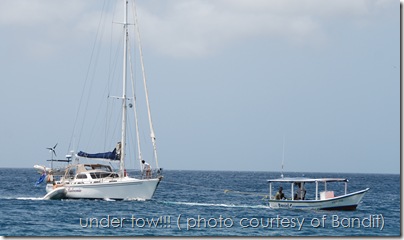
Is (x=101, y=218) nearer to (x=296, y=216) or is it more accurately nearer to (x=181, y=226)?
(x=181, y=226)

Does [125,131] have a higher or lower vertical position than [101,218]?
higher

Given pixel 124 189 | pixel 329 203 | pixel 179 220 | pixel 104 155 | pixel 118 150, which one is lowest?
pixel 179 220

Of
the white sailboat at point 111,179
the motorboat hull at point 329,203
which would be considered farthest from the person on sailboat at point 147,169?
the motorboat hull at point 329,203

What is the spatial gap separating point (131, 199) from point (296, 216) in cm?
1623

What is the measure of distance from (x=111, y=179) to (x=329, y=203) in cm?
1810

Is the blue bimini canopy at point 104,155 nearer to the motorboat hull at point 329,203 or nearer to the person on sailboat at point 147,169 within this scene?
the person on sailboat at point 147,169

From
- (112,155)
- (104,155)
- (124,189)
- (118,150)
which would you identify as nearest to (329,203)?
(124,189)

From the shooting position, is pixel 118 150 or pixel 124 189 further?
pixel 118 150

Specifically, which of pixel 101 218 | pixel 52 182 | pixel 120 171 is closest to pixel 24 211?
pixel 101 218

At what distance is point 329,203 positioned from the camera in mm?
52438

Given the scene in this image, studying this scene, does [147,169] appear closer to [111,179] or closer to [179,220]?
[111,179]

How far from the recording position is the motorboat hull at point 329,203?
52.4m

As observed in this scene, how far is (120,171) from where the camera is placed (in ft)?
204

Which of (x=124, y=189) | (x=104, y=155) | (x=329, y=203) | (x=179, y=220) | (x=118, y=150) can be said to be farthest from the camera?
(x=104, y=155)
